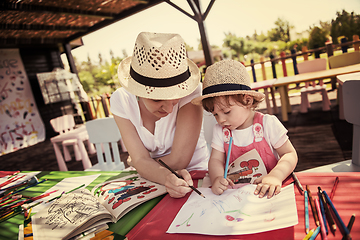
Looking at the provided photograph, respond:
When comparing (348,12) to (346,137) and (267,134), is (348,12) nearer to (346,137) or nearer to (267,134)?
(346,137)

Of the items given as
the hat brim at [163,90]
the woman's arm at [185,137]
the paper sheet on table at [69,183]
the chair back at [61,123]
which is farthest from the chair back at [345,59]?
the chair back at [61,123]

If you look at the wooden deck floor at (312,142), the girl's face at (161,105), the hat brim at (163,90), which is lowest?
the wooden deck floor at (312,142)

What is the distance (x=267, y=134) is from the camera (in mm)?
1106

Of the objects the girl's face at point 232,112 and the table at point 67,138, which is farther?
the table at point 67,138

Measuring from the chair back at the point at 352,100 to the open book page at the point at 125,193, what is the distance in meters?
1.08

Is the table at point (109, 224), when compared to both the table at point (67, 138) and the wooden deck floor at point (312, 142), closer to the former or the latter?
the wooden deck floor at point (312, 142)

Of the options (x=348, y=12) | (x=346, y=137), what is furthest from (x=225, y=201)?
(x=348, y=12)

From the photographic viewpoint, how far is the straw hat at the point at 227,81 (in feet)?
3.40

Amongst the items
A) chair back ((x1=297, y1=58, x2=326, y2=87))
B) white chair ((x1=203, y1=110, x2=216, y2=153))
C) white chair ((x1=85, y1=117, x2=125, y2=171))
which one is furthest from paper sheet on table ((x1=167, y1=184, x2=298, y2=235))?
chair back ((x1=297, y1=58, x2=326, y2=87))

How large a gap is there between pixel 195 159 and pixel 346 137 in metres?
3.00

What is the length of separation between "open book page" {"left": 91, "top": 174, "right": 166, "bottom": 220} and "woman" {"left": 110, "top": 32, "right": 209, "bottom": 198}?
0.05 meters

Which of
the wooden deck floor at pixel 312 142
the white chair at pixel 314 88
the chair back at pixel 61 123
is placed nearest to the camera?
the wooden deck floor at pixel 312 142

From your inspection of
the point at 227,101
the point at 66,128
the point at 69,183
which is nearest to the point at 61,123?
the point at 66,128

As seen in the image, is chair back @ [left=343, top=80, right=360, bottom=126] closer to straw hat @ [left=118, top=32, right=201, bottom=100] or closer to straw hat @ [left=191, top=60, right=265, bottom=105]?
straw hat @ [left=191, top=60, right=265, bottom=105]
